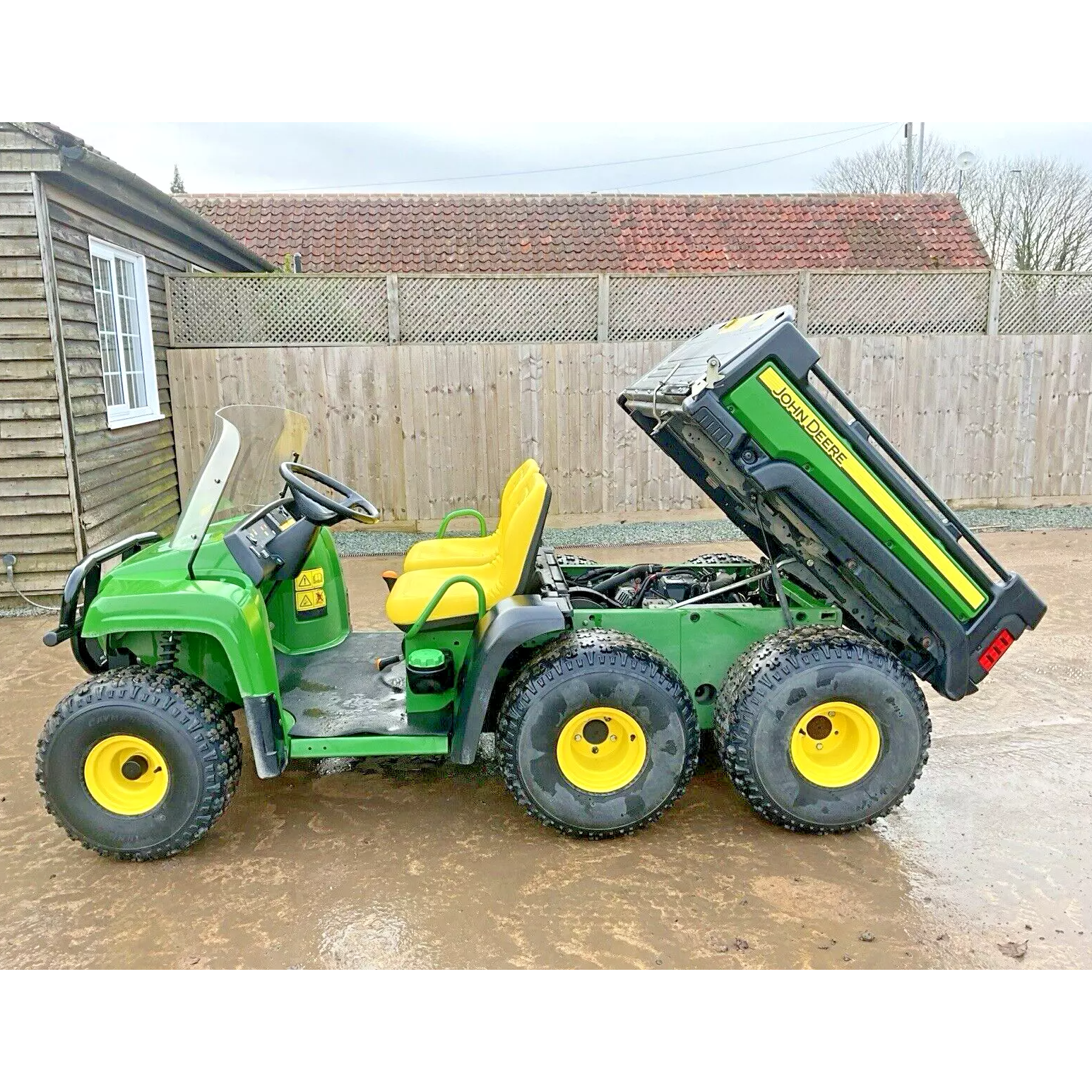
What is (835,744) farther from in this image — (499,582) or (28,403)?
(28,403)

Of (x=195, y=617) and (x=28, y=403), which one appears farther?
(x=28, y=403)

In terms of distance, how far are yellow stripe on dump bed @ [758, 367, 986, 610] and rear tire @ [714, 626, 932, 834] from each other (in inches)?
15.2

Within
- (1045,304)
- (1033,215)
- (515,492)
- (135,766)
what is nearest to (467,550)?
(515,492)

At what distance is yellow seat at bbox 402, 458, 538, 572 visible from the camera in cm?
453

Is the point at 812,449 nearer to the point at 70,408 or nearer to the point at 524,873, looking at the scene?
the point at 524,873

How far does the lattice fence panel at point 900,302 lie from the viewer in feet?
31.6

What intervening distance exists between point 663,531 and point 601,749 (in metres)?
5.87

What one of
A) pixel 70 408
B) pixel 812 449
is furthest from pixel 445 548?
pixel 70 408

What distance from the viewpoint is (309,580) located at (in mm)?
4258

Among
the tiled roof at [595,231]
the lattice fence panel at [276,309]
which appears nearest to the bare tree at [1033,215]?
the tiled roof at [595,231]

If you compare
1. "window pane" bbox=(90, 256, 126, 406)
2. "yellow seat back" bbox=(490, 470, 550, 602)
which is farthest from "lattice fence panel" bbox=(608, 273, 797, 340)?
"yellow seat back" bbox=(490, 470, 550, 602)

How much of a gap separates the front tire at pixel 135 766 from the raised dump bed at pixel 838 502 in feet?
6.98

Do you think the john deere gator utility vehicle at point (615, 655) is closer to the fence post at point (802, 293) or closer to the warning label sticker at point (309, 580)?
the warning label sticker at point (309, 580)

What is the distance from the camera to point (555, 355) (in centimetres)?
920
